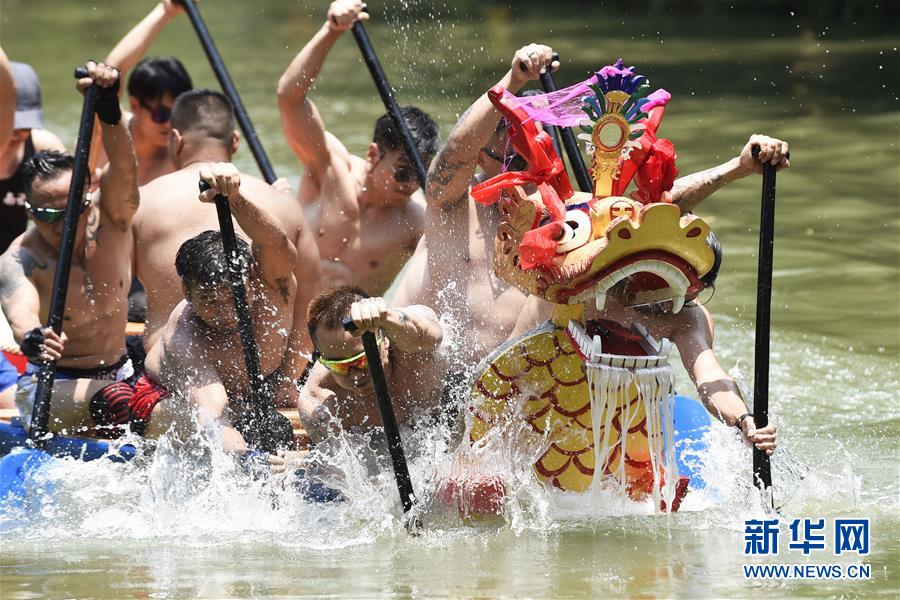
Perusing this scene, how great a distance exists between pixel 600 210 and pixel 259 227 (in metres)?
1.27

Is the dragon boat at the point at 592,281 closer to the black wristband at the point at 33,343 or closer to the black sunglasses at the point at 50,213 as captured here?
the black wristband at the point at 33,343

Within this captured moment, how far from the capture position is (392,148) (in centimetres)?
520

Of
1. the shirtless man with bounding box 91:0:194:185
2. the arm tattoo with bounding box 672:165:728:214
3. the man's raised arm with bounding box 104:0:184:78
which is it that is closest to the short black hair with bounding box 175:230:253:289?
the arm tattoo with bounding box 672:165:728:214

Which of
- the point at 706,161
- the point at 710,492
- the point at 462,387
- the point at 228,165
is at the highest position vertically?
the point at 706,161

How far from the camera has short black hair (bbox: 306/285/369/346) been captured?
3836mm

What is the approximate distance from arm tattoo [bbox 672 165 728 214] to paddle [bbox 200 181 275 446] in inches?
50.7

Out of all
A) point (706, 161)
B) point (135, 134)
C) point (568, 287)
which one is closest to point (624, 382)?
point (568, 287)

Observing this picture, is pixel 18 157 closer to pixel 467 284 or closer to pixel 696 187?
pixel 467 284

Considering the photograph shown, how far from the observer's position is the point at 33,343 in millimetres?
4383

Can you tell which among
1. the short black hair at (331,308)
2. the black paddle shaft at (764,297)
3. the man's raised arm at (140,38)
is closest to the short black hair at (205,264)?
the short black hair at (331,308)

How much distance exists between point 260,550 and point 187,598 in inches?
16.4

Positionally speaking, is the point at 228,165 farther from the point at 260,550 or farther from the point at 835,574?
the point at 835,574

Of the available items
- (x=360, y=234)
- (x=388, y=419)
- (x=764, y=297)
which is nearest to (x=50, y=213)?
(x=360, y=234)

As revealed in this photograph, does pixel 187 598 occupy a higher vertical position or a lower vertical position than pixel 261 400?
lower
